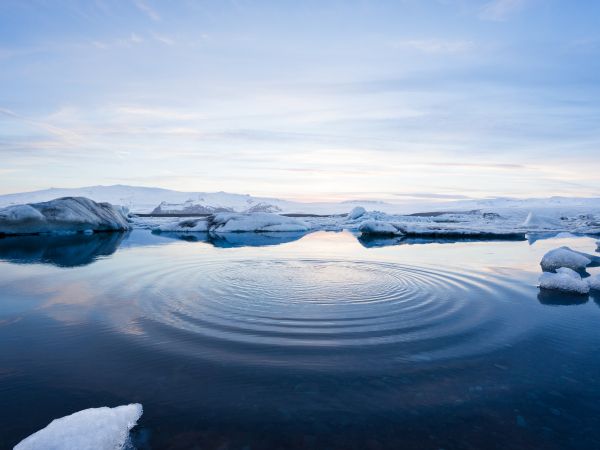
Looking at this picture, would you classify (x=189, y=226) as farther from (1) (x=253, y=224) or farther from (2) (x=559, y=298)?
(2) (x=559, y=298)

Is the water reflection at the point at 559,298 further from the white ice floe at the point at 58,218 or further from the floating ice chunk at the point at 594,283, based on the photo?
the white ice floe at the point at 58,218

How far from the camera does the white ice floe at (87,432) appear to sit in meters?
A: 2.15

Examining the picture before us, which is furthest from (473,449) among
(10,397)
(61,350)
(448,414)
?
(61,350)

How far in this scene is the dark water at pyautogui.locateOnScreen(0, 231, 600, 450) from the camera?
2.48 metres

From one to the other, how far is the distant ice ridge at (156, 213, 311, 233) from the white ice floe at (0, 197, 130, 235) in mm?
2829

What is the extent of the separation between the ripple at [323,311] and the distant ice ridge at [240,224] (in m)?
12.8

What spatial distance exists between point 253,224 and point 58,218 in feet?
29.7

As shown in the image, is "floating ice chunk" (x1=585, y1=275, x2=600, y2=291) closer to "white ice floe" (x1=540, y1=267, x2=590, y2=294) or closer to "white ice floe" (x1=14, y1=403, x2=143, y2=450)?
"white ice floe" (x1=540, y1=267, x2=590, y2=294)

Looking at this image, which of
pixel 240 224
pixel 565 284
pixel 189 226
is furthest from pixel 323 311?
pixel 189 226

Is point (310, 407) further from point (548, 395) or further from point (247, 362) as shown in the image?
point (548, 395)

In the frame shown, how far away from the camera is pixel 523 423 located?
2.55 m

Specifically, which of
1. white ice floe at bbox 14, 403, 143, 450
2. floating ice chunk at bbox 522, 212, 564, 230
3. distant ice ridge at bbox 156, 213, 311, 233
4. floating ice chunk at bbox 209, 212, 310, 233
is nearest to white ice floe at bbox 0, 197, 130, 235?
distant ice ridge at bbox 156, 213, 311, 233

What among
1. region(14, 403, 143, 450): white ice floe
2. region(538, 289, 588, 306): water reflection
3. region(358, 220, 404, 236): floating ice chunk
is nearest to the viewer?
region(14, 403, 143, 450): white ice floe

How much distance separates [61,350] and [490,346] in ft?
13.3
